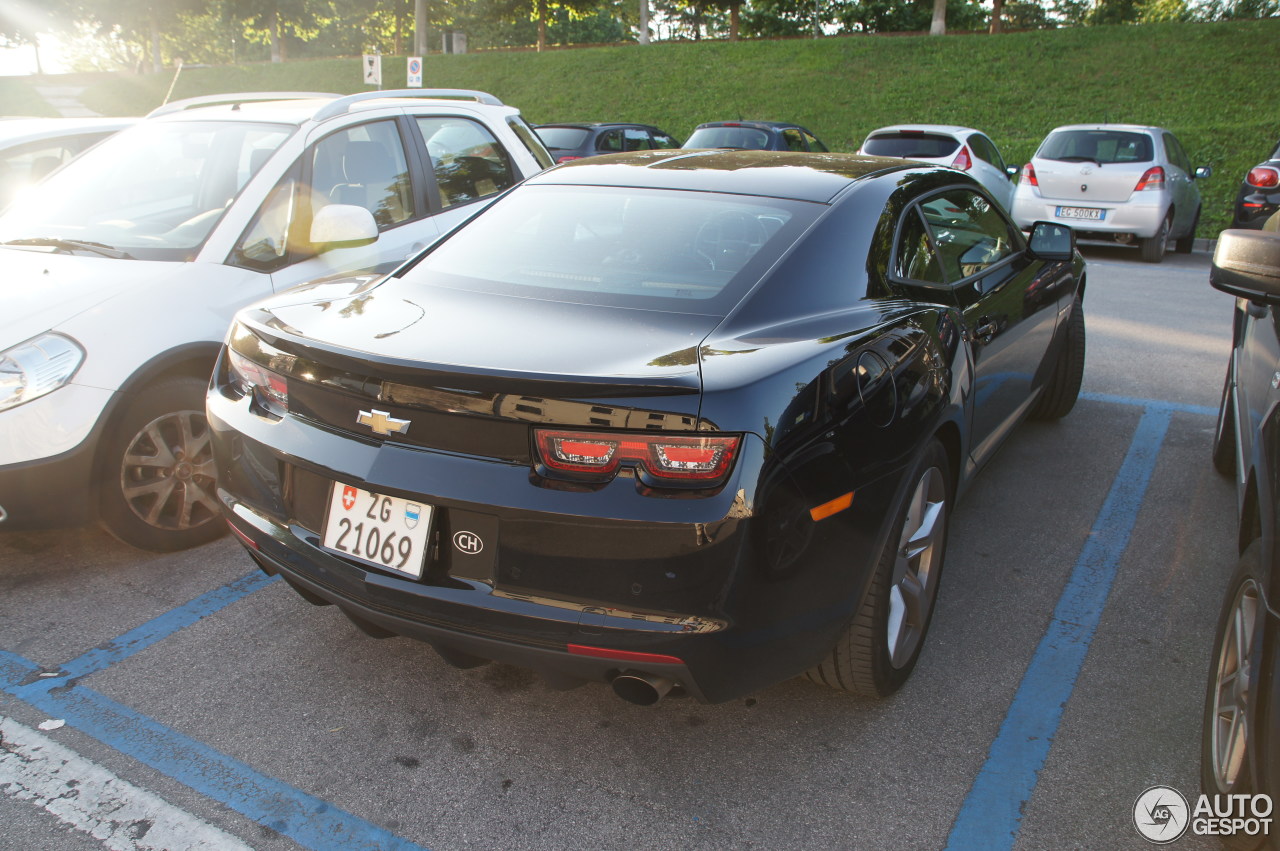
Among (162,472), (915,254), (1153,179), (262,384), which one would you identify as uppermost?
(1153,179)

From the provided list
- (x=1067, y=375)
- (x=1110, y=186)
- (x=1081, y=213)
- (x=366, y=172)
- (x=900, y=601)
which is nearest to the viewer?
(x=900, y=601)

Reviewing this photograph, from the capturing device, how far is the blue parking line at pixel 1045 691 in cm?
235

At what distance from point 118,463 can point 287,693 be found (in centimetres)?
129

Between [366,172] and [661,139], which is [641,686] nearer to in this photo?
[366,172]

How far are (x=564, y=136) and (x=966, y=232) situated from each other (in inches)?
461

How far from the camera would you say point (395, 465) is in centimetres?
224

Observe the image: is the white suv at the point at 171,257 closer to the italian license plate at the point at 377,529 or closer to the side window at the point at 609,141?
the italian license plate at the point at 377,529

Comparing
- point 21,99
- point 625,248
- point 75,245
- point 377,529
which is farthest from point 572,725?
point 21,99

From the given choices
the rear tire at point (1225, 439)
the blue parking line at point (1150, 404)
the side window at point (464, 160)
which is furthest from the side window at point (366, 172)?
the blue parking line at point (1150, 404)

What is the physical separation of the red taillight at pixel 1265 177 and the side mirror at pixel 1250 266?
9.72m

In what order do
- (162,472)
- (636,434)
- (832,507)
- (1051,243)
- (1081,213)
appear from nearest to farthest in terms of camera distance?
(636,434), (832,507), (162,472), (1051,243), (1081,213)

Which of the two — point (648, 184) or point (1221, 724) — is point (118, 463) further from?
point (1221, 724)

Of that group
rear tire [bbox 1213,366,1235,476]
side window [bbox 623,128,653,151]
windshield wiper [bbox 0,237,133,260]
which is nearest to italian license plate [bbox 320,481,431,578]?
windshield wiper [bbox 0,237,133,260]

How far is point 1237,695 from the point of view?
2074 millimetres
